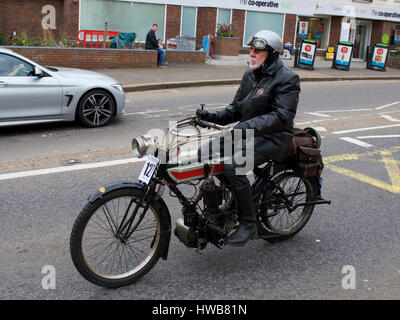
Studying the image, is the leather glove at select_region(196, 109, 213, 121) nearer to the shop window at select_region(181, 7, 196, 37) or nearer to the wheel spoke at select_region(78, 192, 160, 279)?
the wheel spoke at select_region(78, 192, 160, 279)

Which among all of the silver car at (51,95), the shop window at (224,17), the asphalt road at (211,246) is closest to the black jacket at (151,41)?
the shop window at (224,17)

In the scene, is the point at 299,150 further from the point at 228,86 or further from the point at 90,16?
the point at 90,16

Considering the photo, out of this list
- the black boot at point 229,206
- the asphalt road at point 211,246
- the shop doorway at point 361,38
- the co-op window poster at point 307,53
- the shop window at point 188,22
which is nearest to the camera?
the asphalt road at point 211,246

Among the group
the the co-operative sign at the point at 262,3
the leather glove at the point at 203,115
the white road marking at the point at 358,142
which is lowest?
the white road marking at the point at 358,142

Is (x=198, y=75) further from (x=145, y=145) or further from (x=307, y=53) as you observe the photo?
(x=145, y=145)

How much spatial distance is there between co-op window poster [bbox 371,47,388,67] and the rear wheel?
2264cm

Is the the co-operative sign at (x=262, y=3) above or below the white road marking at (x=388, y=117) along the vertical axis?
above

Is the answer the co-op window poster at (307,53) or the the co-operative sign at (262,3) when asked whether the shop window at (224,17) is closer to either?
the the co-operative sign at (262,3)

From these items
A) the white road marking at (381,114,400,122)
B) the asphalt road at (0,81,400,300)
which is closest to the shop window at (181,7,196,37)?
the white road marking at (381,114,400,122)

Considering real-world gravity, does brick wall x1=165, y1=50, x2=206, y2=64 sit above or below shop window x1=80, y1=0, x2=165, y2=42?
below

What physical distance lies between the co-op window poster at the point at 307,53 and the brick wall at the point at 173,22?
260 inches

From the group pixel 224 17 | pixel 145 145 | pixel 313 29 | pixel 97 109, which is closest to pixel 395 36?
pixel 313 29

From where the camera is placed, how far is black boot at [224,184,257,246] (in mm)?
4172

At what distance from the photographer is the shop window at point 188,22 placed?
2642 centimetres
